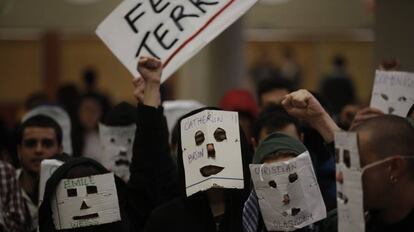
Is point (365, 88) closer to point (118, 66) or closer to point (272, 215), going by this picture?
point (118, 66)

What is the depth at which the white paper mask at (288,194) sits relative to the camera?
16.5 feet

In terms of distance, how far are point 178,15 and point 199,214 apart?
147 cm

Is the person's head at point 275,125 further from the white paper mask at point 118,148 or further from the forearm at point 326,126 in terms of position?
the forearm at point 326,126

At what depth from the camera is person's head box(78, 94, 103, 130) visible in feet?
35.5

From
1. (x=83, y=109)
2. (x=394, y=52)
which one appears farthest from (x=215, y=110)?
(x=83, y=109)

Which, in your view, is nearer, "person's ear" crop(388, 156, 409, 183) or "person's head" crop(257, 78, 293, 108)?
"person's ear" crop(388, 156, 409, 183)

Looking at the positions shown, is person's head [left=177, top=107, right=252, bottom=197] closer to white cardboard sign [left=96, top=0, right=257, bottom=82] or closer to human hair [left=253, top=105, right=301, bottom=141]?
white cardboard sign [left=96, top=0, right=257, bottom=82]

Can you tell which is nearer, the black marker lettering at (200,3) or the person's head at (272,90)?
the black marker lettering at (200,3)

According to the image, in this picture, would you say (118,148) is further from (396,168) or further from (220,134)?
(396,168)

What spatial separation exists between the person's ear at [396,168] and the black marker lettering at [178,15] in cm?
219

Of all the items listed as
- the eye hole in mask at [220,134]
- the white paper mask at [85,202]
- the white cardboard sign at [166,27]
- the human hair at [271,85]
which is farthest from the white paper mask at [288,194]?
the human hair at [271,85]

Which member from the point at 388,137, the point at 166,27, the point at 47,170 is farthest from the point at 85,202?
the point at 388,137

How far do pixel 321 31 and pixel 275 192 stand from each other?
714 inches

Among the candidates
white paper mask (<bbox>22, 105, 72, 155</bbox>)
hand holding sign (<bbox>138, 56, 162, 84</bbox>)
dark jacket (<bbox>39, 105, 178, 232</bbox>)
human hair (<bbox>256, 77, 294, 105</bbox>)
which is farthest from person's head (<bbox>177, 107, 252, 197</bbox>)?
human hair (<bbox>256, 77, 294, 105</bbox>)
